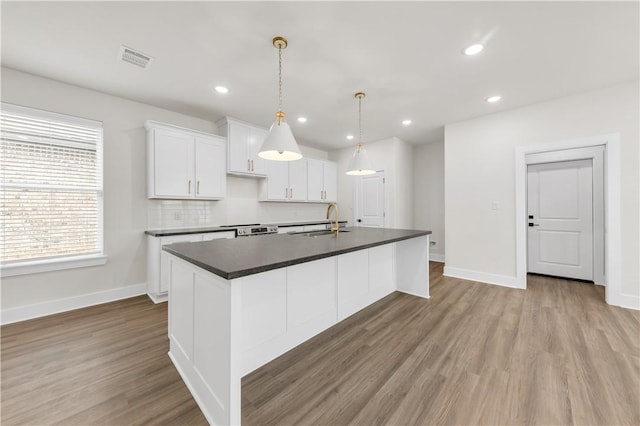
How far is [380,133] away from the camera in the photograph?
4863mm

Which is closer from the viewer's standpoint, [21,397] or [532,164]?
[21,397]

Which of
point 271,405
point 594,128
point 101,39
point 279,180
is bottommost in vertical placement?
point 271,405

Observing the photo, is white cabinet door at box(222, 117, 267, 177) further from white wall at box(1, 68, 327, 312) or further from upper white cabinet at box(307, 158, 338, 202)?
upper white cabinet at box(307, 158, 338, 202)

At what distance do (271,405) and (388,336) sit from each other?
120 cm

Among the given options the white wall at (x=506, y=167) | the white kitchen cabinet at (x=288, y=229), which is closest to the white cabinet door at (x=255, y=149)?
the white kitchen cabinet at (x=288, y=229)

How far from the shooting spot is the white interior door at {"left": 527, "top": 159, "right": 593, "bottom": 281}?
12.7 feet

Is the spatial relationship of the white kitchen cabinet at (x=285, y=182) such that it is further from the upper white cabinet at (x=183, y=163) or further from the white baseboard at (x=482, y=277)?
the white baseboard at (x=482, y=277)

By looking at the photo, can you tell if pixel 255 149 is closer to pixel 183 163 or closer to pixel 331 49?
pixel 183 163

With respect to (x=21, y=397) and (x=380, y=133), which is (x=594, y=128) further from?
(x=21, y=397)

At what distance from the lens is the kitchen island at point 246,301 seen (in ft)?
4.05

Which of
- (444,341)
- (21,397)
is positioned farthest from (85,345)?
(444,341)

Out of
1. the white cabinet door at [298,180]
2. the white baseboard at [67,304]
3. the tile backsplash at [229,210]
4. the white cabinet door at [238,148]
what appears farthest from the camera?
the white cabinet door at [298,180]

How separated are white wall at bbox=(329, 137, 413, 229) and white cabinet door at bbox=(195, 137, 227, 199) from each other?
2.76 metres

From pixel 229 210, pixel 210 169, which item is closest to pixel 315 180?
pixel 229 210
